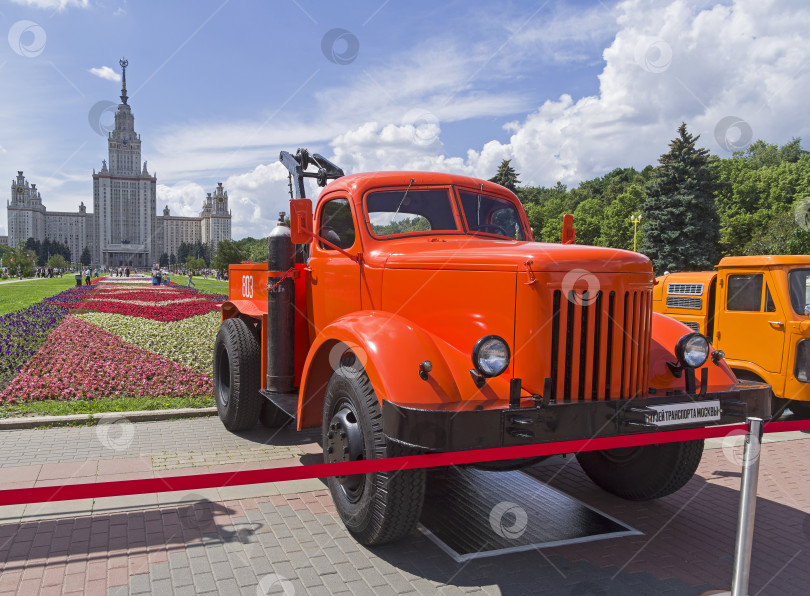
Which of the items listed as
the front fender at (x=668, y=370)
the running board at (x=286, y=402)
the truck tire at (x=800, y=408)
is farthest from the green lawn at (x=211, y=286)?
the front fender at (x=668, y=370)

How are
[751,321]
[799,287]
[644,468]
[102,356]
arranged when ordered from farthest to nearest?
[102,356]
[751,321]
[799,287]
[644,468]

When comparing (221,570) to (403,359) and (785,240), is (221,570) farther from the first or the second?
(785,240)

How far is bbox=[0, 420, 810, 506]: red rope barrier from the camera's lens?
2.26 m

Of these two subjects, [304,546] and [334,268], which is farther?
[334,268]

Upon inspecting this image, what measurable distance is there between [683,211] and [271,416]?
31152 mm

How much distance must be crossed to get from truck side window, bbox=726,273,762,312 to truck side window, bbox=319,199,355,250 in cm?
544

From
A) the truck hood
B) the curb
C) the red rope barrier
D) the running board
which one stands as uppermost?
the truck hood

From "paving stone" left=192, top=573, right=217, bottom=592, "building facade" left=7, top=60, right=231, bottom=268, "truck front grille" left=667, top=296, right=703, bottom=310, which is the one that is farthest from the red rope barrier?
"building facade" left=7, top=60, right=231, bottom=268

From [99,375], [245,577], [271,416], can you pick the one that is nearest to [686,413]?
[245,577]

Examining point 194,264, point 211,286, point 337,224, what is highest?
point 337,224

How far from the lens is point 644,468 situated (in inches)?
175

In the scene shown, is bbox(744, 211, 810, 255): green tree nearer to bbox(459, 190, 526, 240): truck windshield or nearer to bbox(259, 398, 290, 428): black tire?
bbox(459, 190, 526, 240): truck windshield

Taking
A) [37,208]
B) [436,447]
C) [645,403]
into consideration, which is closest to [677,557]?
[645,403]

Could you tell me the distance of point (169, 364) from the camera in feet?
29.7
